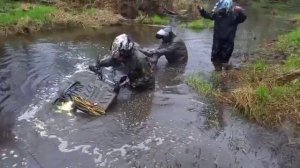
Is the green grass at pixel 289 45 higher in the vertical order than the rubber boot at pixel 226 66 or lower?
higher

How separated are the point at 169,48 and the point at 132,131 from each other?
12.9 ft

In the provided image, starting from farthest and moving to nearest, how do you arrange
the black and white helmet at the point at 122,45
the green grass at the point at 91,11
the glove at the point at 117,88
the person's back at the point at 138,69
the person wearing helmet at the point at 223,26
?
the green grass at the point at 91,11 → the person wearing helmet at the point at 223,26 → the person's back at the point at 138,69 → the black and white helmet at the point at 122,45 → the glove at the point at 117,88

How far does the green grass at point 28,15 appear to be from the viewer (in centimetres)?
1334

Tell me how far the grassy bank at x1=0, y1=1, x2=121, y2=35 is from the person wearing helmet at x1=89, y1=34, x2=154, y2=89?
626 centimetres

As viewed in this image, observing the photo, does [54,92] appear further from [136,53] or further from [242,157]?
[242,157]

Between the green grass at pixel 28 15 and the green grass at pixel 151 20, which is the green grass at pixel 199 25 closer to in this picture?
the green grass at pixel 151 20

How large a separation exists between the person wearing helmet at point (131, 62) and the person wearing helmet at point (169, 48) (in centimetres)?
159

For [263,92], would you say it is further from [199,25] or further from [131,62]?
[199,25]

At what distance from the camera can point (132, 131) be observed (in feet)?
21.1

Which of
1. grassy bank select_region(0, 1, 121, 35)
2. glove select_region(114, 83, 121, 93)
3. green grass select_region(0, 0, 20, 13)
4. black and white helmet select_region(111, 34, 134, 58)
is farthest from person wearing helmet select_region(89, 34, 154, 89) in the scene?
green grass select_region(0, 0, 20, 13)

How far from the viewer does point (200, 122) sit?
22.5 ft

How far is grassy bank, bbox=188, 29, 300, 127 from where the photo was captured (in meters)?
6.92

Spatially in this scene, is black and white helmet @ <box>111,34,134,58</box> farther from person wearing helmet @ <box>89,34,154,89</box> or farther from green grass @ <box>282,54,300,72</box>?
green grass @ <box>282,54,300,72</box>

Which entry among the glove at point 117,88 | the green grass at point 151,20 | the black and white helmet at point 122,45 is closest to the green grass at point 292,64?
the black and white helmet at point 122,45
